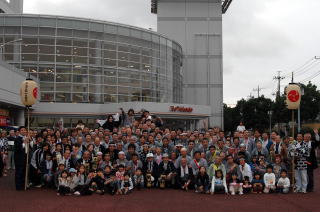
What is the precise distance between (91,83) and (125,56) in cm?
450

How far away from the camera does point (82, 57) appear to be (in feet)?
108

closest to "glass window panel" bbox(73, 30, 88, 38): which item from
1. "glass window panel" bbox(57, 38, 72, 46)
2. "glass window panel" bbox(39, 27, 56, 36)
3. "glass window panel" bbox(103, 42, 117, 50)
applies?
"glass window panel" bbox(57, 38, 72, 46)

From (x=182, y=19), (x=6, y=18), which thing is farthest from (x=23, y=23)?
(x=182, y=19)

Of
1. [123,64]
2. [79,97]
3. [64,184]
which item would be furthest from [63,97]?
[64,184]

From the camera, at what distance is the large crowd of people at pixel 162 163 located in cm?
956

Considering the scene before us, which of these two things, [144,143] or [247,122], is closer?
[144,143]

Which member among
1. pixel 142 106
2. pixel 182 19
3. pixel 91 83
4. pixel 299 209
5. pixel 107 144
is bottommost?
pixel 299 209

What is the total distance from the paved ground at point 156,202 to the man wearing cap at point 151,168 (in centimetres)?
65

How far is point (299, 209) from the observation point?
7.60 metres

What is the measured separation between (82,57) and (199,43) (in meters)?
18.9

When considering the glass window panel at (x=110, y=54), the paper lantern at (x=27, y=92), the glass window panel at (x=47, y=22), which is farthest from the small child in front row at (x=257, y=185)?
the glass window panel at (x=47, y=22)

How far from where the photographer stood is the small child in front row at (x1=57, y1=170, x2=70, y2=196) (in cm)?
913

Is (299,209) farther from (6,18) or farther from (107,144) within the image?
(6,18)

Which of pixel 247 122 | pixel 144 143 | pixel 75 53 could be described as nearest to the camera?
pixel 144 143
